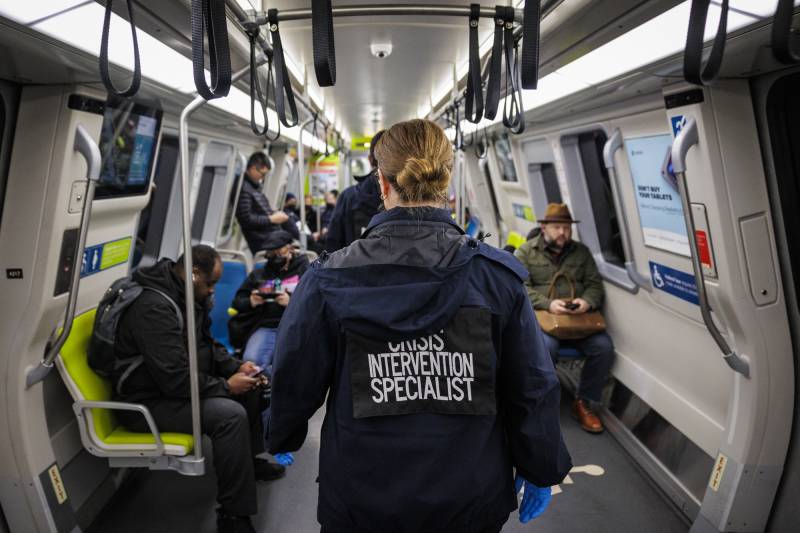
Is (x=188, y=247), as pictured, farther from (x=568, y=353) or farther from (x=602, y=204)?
(x=602, y=204)

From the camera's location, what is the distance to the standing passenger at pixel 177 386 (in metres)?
2.86

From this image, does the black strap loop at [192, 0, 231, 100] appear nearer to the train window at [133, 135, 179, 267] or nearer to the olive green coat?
the olive green coat

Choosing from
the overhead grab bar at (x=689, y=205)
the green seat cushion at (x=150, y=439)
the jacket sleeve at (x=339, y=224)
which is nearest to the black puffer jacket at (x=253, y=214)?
the jacket sleeve at (x=339, y=224)

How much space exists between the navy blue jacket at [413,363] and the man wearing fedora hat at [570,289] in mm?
3162

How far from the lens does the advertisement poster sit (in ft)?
11.4

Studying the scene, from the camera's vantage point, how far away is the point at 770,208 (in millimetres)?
2639

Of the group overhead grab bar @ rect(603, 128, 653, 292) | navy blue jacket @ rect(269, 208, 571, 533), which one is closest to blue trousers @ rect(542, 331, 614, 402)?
overhead grab bar @ rect(603, 128, 653, 292)

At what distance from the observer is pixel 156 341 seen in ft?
9.35

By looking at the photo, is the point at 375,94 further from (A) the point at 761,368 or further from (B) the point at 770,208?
(A) the point at 761,368

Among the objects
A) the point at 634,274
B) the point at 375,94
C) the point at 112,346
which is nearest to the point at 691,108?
the point at 634,274

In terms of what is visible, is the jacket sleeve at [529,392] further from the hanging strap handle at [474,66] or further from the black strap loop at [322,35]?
the hanging strap handle at [474,66]

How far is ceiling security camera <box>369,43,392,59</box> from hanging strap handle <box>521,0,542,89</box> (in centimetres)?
201

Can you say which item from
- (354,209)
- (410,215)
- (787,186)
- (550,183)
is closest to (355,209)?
(354,209)

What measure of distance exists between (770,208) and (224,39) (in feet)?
8.95
